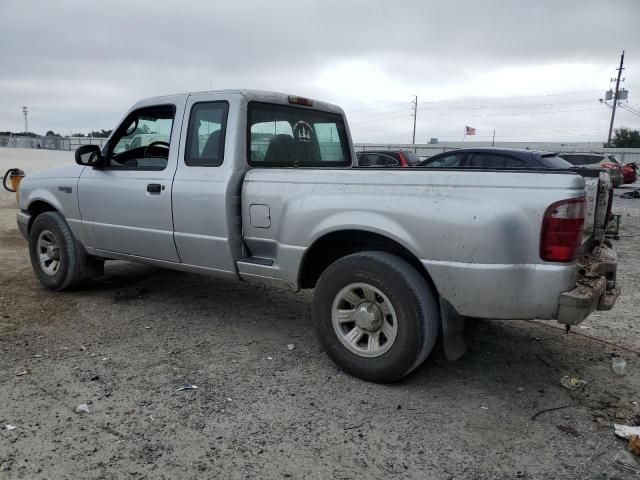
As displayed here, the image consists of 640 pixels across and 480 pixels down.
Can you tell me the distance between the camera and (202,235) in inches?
165

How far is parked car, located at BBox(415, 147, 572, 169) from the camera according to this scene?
30.3ft

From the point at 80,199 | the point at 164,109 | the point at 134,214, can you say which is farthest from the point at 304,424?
the point at 80,199

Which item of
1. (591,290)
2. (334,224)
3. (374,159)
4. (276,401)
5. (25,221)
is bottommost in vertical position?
(276,401)

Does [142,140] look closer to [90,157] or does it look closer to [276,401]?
[90,157]

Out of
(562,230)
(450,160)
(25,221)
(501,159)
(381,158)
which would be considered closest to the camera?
(562,230)

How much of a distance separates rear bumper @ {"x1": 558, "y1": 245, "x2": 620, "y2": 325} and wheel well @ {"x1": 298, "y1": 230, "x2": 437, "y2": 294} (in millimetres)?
805

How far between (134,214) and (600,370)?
401cm

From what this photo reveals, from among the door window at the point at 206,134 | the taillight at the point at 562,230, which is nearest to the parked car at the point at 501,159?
the door window at the point at 206,134

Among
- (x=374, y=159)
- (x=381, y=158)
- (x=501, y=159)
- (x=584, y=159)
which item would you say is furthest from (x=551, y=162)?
(x=584, y=159)

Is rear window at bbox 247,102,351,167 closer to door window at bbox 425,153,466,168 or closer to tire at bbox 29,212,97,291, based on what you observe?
tire at bbox 29,212,97,291

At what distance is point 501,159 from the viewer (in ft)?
32.4

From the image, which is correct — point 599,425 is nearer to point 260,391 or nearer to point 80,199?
point 260,391

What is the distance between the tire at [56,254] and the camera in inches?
209

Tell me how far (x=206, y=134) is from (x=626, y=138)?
6217 centimetres
